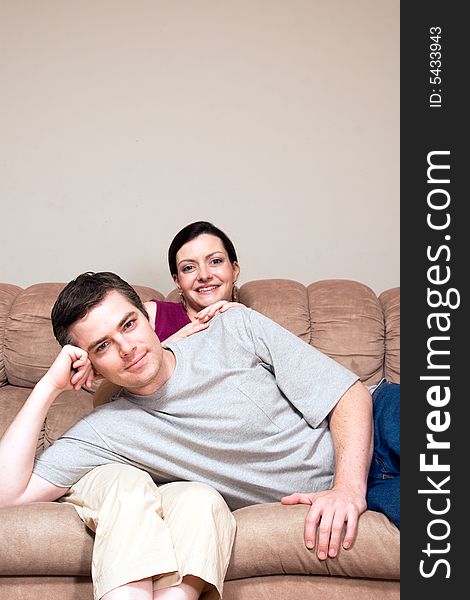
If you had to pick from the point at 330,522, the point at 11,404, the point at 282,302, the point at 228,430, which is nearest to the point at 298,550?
the point at 330,522

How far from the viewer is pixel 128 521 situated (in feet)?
5.33

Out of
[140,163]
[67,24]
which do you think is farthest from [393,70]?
[67,24]

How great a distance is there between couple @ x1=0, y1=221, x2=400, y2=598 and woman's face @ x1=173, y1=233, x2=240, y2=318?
428 millimetres

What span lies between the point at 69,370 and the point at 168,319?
63cm

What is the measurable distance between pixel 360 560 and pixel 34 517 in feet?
2.31

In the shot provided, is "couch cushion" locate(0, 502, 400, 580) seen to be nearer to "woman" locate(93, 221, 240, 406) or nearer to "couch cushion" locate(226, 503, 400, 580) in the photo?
"couch cushion" locate(226, 503, 400, 580)

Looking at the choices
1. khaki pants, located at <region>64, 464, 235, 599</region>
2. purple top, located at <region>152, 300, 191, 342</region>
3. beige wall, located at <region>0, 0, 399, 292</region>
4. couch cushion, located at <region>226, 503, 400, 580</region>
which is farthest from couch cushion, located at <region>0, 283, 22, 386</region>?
couch cushion, located at <region>226, 503, 400, 580</region>

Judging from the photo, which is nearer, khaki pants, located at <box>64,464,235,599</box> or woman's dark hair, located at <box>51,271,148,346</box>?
khaki pants, located at <box>64,464,235,599</box>

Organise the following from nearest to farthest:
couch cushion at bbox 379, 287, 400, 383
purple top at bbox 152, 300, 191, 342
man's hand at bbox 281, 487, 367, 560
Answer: man's hand at bbox 281, 487, 367, 560 → purple top at bbox 152, 300, 191, 342 → couch cushion at bbox 379, 287, 400, 383

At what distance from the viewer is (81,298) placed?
1.87 meters

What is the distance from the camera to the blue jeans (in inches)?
71.4

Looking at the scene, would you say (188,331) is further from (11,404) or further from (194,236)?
(11,404)

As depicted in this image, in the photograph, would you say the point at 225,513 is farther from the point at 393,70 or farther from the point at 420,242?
the point at 393,70

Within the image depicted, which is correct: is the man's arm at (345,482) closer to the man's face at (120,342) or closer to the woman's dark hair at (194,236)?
the man's face at (120,342)
